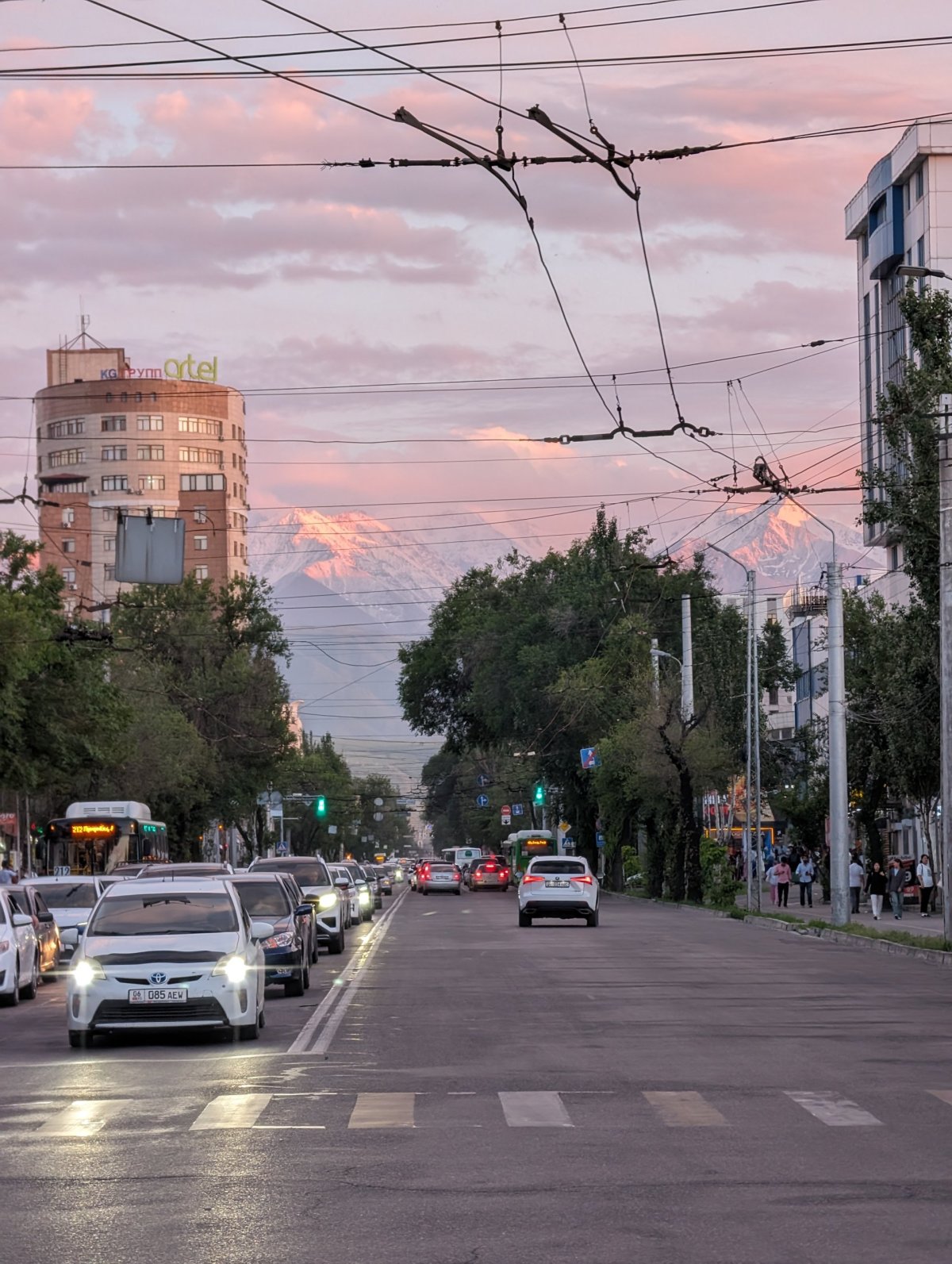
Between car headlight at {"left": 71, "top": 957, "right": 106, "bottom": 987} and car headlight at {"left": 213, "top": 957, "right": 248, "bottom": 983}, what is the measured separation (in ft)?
3.46

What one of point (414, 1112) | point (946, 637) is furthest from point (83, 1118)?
point (946, 637)

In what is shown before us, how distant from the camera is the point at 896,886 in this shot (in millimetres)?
51031

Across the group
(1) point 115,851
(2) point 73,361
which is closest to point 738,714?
(1) point 115,851

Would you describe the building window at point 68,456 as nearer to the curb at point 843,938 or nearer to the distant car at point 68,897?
the curb at point 843,938

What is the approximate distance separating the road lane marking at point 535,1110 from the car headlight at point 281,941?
1089cm

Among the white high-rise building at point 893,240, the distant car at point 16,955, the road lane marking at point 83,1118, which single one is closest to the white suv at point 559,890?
the distant car at point 16,955

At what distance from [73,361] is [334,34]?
522ft

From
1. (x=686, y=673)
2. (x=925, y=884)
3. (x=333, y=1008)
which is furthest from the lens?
(x=686, y=673)

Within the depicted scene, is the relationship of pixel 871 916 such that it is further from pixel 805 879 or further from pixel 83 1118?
pixel 83 1118

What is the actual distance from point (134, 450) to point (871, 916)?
420ft

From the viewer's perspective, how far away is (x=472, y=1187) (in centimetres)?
1001

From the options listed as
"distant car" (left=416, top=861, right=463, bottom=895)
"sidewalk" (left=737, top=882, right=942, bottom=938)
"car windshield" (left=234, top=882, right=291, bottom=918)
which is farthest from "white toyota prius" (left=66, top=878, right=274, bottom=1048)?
"distant car" (left=416, top=861, right=463, bottom=895)

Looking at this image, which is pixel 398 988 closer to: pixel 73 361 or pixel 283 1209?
pixel 283 1209

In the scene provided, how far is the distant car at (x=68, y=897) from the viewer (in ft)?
110
